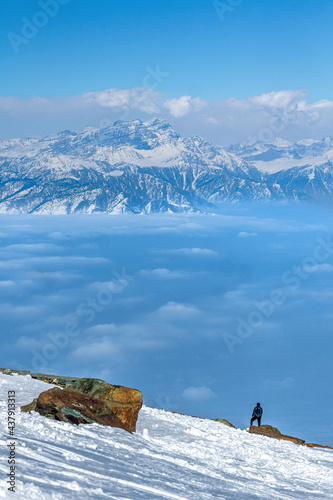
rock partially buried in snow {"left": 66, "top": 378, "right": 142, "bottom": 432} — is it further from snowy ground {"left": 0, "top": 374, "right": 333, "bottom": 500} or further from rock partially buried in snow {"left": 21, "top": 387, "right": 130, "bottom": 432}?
snowy ground {"left": 0, "top": 374, "right": 333, "bottom": 500}

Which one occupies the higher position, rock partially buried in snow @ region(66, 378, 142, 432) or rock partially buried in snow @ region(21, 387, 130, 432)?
rock partially buried in snow @ region(66, 378, 142, 432)

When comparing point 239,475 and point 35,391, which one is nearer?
point 239,475

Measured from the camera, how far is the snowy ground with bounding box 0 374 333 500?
10680 millimetres

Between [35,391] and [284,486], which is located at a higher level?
[35,391]

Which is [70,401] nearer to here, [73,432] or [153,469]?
[73,432]

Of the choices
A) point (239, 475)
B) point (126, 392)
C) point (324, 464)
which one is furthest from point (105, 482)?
point (324, 464)

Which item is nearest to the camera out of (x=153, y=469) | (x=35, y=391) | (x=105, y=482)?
(x=105, y=482)

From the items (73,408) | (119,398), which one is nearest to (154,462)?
(73,408)

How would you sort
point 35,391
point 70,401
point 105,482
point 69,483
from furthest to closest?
point 35,391 → point 70,401 → point 105,482 → point 69,483

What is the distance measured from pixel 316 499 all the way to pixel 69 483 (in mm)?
9259

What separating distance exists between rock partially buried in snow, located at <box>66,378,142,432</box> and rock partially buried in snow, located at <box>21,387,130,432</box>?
57cm

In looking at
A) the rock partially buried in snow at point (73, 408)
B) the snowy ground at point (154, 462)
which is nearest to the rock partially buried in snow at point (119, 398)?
the rock partially buried in snow at point (73, 408)

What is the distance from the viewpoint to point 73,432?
15844 mm

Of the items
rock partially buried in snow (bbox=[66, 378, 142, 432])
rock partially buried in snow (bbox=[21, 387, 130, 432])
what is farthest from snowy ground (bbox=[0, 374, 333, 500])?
rock partially buried in snow (bbox=[66, 378, 142, 432])
